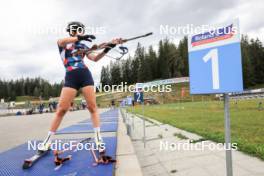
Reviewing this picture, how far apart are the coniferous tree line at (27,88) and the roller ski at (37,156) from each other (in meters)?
117

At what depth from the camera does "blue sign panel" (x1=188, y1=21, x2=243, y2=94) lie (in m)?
2.49

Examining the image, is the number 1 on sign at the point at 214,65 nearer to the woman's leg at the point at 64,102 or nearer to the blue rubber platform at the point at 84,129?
the woman's leg at the point at 64,102

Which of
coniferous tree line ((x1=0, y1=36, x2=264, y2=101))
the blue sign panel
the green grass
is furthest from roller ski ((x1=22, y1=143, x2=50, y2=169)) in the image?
coniferous tree line ((x1=0, y1=36, x2=264, y2=101))

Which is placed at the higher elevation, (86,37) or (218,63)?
(86,37)

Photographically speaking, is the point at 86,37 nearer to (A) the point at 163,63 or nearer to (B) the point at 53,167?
(B) the point at 53,167

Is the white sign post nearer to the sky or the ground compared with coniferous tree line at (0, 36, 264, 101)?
nearer to the ground

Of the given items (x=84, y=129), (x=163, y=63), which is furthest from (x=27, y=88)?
(x=84, y=129)

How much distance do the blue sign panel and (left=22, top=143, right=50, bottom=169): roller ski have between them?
2.32m

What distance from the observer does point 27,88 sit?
450 ft

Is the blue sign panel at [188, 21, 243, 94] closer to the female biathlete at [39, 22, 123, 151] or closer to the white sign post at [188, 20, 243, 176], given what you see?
the white sign post at [188, 20, 243, 176]

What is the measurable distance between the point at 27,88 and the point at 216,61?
145 meters

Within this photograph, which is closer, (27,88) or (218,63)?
(218,63)

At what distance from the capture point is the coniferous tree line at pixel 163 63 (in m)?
89.8

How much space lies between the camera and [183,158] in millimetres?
5406
